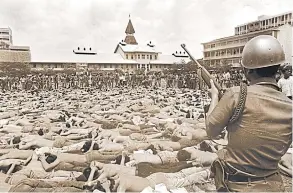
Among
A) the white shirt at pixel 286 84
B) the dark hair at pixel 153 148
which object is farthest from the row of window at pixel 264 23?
the dark hair at pixel 153 148

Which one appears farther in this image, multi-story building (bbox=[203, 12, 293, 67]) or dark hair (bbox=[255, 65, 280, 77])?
multi-story building (bbox=[203, 12, 293, 67])

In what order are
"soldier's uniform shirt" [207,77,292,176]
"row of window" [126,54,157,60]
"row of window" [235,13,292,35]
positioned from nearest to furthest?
"soldier's uniform shirt" [207,77,292,176]
"row of window" [235,13,292,35]
"row of window" [126,54,157,60]

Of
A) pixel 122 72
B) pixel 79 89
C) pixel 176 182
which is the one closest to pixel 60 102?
pixel 79 89

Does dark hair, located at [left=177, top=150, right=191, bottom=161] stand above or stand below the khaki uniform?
below

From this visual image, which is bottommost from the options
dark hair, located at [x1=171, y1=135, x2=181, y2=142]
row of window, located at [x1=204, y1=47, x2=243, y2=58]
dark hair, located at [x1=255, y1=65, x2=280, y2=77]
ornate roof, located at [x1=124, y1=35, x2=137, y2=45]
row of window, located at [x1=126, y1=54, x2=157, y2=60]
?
dark hair, located at [x1=171, y1=135, x2=181, y2=142]

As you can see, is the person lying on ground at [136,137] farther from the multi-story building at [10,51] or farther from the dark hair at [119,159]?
the multi-story building at [10,51]

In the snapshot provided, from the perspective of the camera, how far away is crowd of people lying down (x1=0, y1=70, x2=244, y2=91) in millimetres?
3920

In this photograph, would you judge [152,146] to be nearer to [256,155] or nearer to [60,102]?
[256,155]

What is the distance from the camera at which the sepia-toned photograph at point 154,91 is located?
29.1 inches

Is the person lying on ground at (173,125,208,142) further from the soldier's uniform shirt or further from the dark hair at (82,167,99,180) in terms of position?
the soldier's uniform shirt

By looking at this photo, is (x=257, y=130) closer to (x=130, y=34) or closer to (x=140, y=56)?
(x=130, y=34)

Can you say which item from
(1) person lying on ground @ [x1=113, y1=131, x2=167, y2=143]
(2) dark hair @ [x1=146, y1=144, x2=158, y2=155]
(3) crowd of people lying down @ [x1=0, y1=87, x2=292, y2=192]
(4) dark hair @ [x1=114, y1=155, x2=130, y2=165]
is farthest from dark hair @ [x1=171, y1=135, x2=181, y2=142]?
(4) dark hair @ [x1=114, y1=155, x2=130, y2=165]

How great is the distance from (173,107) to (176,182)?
253cm

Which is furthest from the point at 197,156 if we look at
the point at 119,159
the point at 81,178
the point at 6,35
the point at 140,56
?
the point at 6,35
